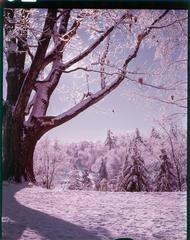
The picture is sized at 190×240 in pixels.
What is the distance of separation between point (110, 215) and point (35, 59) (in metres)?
1.52

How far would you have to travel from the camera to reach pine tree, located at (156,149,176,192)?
4.02 m

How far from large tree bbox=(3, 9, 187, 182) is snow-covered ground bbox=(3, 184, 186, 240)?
0.73ft

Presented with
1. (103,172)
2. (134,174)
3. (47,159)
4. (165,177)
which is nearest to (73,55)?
(47,159)

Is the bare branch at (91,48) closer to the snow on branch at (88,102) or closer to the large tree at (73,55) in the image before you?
the large tree at (73,55)

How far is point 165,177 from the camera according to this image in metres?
4.04

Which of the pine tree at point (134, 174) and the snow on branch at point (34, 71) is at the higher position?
the snow on branch at point (34, 71)

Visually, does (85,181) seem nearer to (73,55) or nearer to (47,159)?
(47,159)

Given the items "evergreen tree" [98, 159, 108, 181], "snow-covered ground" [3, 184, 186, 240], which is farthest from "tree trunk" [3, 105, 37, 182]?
"evergreen tree" [98, 159, 108, 181]

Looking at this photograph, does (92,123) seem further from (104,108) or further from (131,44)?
(131,44)

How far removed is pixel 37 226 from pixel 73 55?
152 cm

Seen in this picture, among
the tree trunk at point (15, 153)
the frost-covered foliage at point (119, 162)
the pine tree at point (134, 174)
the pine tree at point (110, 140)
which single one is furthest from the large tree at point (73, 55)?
the pine tree at point (134, 174)

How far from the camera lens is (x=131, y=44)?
4.06 m

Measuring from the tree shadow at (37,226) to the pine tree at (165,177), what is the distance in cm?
64

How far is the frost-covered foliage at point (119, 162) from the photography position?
13.1 ft
